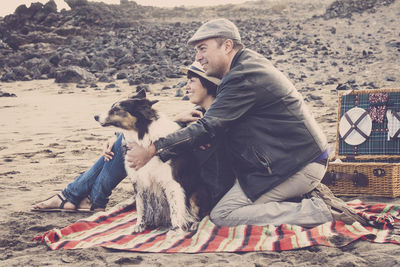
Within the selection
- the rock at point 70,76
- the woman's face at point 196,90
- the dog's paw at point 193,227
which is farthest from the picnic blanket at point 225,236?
the rock at point 70,76

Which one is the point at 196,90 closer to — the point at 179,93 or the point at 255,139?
the point at 255,139

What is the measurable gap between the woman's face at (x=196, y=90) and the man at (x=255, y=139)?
0.28 metres

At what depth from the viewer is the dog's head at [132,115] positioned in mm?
3559

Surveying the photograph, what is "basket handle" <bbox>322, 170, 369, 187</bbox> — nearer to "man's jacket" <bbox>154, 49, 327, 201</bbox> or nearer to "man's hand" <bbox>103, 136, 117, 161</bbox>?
"man's jacket" <bbox>154, 49, 327, 201</bbox>

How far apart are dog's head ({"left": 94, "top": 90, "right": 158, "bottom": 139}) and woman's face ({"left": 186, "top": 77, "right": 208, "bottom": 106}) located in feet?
1.68

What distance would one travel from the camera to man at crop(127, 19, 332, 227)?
3365mm

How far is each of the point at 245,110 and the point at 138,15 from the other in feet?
117

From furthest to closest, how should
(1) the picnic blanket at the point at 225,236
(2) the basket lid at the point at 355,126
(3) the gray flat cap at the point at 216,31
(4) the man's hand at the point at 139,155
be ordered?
(2) the basket lid at the point at 355,126 → (3) the gray flat cap at the point at 216,31 → (4) the man's hand at the point at 139,155 → (1) the picnic blanket at the point at 225,236

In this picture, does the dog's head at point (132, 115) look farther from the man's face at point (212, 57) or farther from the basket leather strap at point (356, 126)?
the basket leather strap at point (356, 126)

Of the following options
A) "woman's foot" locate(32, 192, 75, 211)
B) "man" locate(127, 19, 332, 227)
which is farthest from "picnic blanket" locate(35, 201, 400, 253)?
"woman's foot" locate(32, 192, 75, 211)

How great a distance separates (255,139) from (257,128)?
3.3 inches

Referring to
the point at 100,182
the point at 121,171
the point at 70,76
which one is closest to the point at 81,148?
the point at 100,182

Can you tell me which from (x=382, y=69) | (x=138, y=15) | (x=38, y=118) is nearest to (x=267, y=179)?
(x=38, y=118)

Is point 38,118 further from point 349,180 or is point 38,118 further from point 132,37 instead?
point 132,37
